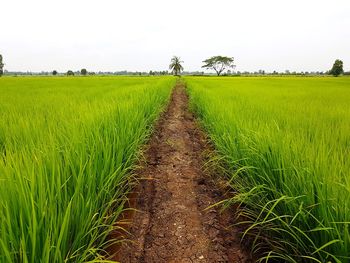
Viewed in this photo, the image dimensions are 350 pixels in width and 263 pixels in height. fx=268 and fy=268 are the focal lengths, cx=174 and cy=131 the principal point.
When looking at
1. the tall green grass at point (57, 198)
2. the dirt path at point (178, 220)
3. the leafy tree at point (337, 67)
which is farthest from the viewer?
the leafy tree at point (337, 67)

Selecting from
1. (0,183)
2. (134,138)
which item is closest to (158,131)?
(134,138)

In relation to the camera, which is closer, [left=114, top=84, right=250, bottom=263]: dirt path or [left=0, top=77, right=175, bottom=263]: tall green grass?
[left=0, top=77, right=175, bottom=263]: tall green grass

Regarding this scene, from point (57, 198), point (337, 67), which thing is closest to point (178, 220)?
point (57, 198)

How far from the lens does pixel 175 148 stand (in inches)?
163

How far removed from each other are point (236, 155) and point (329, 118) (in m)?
2.13

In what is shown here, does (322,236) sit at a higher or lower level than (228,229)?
higher

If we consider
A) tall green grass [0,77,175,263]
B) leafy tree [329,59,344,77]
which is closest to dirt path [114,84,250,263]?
tall green grass [0,77,175,263]

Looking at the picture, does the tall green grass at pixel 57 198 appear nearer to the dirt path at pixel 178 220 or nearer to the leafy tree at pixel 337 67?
the dirt path at pixel 178 220

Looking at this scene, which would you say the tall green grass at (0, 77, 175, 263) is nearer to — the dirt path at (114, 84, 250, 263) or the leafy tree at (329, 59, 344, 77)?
the dirt path at (114, 84, 250, 263)

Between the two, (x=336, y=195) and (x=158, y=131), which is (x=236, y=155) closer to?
(x=336, y=195)

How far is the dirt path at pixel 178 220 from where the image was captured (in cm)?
174

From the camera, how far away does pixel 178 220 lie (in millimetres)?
2127

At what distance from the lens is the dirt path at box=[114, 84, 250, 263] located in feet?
5.71

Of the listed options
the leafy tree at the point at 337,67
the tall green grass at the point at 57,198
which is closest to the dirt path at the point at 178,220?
the tall green grass at the point at 57,198
